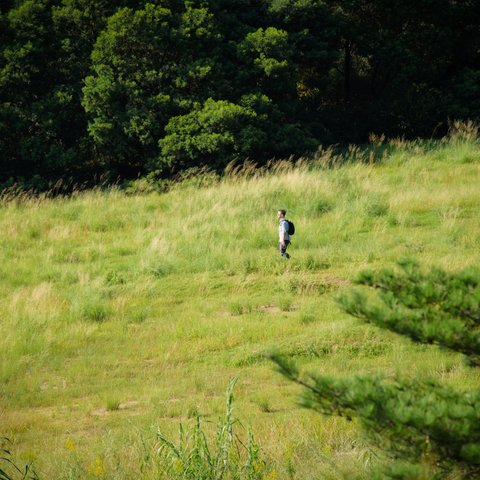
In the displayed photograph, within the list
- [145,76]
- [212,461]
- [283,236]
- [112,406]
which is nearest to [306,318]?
[283,236]

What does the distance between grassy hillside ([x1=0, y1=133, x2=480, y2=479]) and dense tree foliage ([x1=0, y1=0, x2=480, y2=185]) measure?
3.19m

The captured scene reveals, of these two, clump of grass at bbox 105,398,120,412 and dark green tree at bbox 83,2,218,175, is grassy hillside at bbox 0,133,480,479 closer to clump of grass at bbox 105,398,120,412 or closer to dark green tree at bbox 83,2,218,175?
clump of grass at bbox 105,398,120,412

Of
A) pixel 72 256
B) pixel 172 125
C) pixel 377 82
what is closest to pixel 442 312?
pixel 72 256

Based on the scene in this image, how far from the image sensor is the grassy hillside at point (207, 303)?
6.40 meters

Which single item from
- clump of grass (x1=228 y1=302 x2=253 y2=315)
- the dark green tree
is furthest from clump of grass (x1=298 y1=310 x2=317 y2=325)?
the dark green tree

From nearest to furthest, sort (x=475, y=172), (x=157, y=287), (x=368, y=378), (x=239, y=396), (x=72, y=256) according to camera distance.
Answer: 1. (x=368, y=378)
2. (x=239, y=396)
3. (x=157, y=287)
4. (x=72, y=256)
5. (x=475, y=172)

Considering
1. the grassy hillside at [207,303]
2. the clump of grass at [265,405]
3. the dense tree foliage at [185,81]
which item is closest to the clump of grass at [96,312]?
the grassy hillside at [207,303]

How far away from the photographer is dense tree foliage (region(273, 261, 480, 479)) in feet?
9.09

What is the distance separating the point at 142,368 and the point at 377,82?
23695 mm

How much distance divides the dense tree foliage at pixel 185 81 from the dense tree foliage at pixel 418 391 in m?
15.7

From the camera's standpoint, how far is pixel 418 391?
3.14 meters

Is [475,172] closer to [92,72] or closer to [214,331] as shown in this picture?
[214,331]

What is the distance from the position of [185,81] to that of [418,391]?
17.9 meters

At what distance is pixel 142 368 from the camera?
26.9 ft
